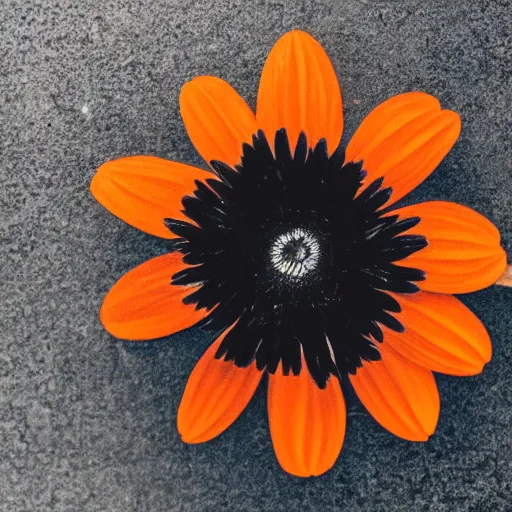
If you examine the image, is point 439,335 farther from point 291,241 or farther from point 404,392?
point 291,241

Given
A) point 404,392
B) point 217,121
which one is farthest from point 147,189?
point 404,392

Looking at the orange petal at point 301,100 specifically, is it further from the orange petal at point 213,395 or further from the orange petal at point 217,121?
the orange petal at point 213,395

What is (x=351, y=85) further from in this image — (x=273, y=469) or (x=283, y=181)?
(x=273, y=469)

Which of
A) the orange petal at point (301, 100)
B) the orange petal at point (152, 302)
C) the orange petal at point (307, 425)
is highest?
the orange petal at point (301, 100)

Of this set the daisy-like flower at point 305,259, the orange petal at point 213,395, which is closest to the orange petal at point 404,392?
the daisy-like flower at point 305,259

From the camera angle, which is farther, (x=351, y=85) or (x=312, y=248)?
(x=351, y=85)

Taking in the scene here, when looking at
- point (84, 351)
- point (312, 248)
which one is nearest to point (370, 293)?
point (312, 248)

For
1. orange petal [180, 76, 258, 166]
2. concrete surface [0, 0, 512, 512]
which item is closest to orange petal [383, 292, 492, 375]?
concrete surface [0, 0, 512, 512]
